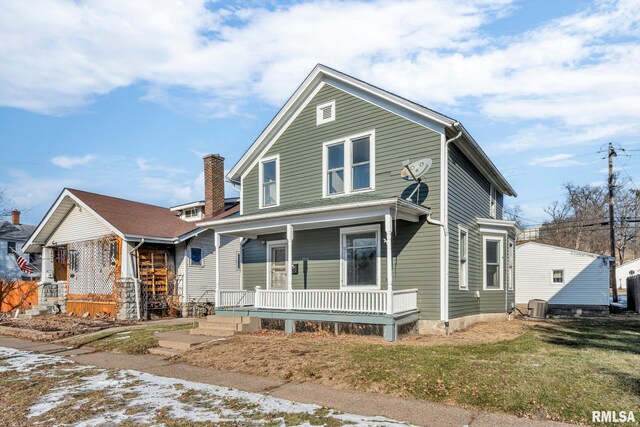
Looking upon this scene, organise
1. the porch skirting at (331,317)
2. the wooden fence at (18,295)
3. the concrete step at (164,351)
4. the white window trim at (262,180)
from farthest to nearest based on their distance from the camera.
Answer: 1. the wooden fence at (18,295)
2. the white window trim at (262,180)
3. the porch skirting at (331,317)
4. the concrete step at (164,351)

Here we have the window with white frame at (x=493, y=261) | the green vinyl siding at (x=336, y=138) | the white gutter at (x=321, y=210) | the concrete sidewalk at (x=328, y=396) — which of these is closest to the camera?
the concrete sidewalk at (x=328, y=396)

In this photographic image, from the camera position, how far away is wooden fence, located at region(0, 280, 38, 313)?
2327 centimetres

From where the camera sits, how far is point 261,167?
1630 centimetres

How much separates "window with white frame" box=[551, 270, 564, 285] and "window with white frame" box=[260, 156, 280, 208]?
17.2 metres

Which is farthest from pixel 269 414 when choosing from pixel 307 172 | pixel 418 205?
pixel 307 172

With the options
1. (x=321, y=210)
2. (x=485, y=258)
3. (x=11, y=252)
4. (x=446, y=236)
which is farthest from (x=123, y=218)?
(x=11, y=252)

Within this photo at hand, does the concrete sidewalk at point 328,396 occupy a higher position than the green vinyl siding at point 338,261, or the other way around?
the green vinyl siding at point 338,261

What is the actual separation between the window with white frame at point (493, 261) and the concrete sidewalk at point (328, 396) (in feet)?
32.2

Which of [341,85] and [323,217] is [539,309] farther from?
[341,85]

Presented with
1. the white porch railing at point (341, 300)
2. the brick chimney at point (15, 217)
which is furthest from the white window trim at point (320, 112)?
the brick chimney at point (15, 217)

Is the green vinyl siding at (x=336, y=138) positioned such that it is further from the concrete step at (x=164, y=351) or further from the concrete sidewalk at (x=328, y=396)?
the concrete sidewalk at (x=328, y=396)

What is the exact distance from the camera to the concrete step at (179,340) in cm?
1098

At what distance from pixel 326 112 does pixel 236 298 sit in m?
6.80

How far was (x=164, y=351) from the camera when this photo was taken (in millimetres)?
10781
